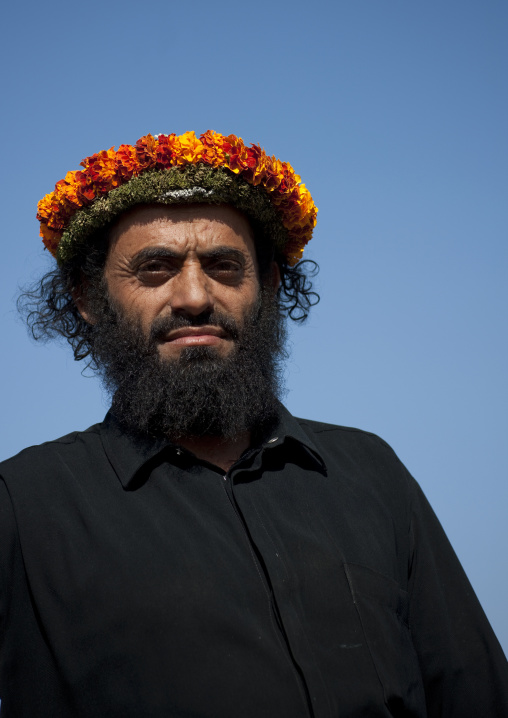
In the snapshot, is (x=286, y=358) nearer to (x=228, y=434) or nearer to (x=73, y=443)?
(x=228, y=434)

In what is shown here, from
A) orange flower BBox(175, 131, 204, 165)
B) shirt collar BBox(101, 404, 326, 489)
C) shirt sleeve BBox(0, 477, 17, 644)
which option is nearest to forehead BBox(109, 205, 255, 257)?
orange flower BBox(175, 131, 204, 165)

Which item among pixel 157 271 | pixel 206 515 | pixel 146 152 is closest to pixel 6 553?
pixel 206 515

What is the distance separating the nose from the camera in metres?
3.31

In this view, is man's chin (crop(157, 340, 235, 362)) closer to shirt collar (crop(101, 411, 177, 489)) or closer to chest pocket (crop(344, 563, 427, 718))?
shirt collar (crop(101, 411, 177, 489))

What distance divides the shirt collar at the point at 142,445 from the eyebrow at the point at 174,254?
0.70 metres

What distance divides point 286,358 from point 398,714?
1.87 metres

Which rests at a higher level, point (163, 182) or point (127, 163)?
point (127, 163)

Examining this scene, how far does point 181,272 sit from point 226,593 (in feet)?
4.66

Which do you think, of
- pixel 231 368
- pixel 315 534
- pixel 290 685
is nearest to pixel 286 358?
pixel 231 368

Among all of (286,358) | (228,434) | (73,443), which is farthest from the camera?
(286,358)

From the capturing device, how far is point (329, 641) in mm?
2645

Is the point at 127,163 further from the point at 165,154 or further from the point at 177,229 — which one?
the point at 177,229

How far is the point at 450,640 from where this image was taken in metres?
3.08

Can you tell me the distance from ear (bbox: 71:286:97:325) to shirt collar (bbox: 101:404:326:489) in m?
0.62
